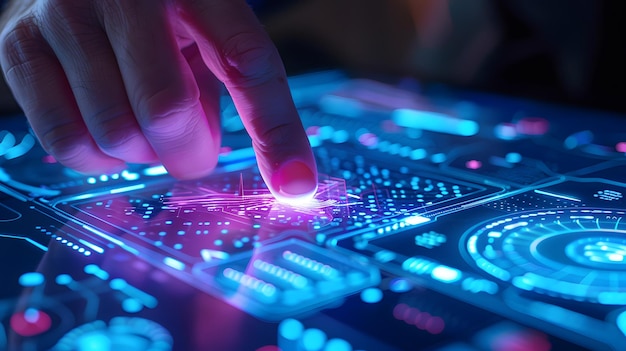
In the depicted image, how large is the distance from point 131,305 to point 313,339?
0.17 meters

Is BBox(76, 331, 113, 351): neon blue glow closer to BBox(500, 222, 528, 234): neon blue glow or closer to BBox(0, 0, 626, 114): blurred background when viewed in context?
BBox(500, 222, 528, 234): neon blue glow

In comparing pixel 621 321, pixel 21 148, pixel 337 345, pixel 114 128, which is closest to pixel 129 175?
pixel 114 128

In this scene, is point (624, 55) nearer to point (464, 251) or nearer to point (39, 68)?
point (464, 251)

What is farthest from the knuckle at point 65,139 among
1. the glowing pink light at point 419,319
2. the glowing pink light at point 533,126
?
the glowing pink light at point 533,126

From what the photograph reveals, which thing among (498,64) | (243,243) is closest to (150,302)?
(243,243)

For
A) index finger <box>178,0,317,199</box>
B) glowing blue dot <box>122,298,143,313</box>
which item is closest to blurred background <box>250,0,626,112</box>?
index finger <box>178,0,317,199</box>

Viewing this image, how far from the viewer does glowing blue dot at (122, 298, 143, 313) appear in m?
0.63

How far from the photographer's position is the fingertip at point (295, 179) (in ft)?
2.96

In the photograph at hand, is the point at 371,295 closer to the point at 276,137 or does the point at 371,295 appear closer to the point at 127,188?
the point at 276,137

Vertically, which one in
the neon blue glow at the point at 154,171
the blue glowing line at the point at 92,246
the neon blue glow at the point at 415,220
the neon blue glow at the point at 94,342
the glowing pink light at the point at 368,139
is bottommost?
the neon blue glow at the point at 94,342

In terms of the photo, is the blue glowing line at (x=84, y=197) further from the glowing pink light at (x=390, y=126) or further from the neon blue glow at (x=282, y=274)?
the glowing pink light at (x=390, y=126)

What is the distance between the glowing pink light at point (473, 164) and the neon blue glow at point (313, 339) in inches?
22.8

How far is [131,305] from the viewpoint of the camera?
64 centimetres

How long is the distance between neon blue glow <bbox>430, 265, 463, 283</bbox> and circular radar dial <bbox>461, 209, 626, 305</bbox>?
0.11 feet
